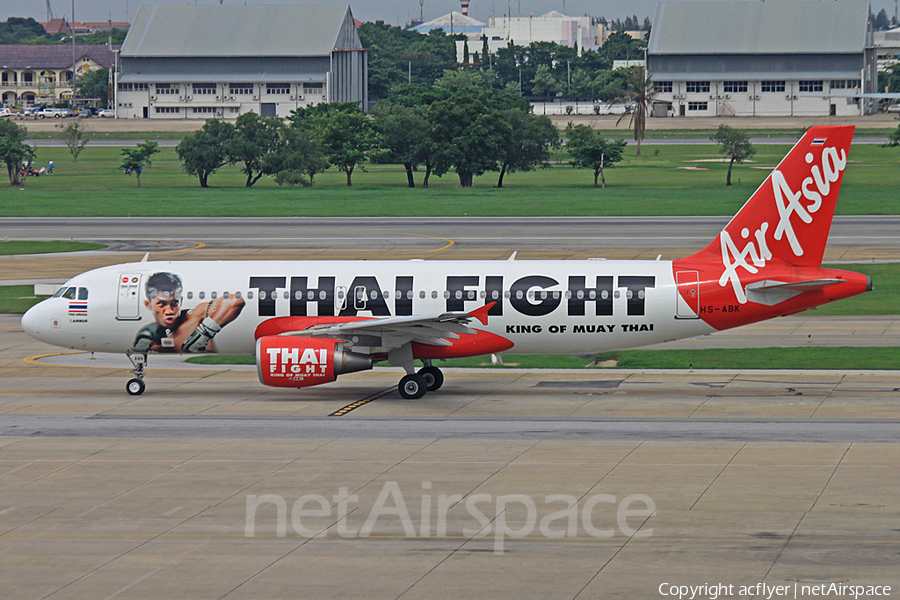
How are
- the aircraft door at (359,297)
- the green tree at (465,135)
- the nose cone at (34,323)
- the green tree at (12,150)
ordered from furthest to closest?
the green tree at (12,150) < the green tree at (465,135) < the nose cone at (34,323) < the aircraft door at (359,297)

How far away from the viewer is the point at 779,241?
35.0 m

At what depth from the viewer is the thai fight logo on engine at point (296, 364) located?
33.9 m

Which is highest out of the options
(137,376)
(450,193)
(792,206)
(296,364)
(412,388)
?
(450,193)

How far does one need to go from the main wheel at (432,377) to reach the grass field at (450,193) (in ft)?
198

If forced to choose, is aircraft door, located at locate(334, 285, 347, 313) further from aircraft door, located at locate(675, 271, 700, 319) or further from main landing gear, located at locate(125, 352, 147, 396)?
aircraft door, located at locate(675, 271, 700, 319)

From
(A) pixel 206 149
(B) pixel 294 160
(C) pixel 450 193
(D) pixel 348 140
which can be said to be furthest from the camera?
(D) pixel 348 140

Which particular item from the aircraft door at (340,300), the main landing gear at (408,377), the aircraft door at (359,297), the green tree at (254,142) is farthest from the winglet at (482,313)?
the green tree at (254,142)

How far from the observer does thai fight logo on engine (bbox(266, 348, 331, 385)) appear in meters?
33.9

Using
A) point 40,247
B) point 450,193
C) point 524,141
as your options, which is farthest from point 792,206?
point 524,141

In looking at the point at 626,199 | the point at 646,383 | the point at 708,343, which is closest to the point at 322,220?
the point at 626,199

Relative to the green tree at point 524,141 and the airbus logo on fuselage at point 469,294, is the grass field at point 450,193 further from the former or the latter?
the airbus logo on fuselage at point 469,294
